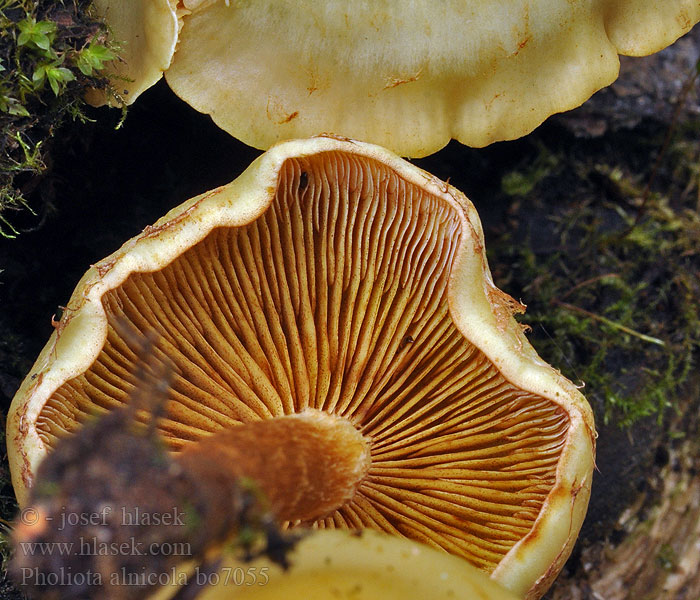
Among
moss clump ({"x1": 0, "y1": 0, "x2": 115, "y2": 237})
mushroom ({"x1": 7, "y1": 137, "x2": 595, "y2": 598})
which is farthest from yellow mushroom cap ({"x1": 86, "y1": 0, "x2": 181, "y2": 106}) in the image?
mushroom ({"x1": 7, "y1": 137, "x2": 595, "y2": 598})

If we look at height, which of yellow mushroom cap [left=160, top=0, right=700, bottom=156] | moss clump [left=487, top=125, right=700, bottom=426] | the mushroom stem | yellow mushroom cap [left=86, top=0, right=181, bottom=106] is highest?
yellow mushroom cap [left=86, top=0, right=181, bottom=106]

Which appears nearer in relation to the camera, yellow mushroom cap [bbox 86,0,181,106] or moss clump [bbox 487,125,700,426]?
yellow mushroom cap [bbox 86,0,181,106]

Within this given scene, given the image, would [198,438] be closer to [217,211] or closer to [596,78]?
[217,211]

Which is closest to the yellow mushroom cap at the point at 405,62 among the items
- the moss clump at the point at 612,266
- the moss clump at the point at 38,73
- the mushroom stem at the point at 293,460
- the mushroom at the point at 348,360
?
the moss clump at the point at 38,73

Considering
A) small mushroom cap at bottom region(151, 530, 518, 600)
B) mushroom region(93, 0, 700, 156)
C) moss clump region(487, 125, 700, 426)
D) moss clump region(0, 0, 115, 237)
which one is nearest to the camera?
small mushroom cap at bottom region(151, 530, 518, 600)

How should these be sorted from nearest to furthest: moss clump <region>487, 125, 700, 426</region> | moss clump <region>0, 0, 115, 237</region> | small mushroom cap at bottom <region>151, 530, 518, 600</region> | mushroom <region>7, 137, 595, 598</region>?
small mushroom cap at bottom <region>151, 530, 518, 600</region> → mushroom <region>7, 137, 595, 598</region> → moss clump <region>0, 0, 115, 237</region> → moss clump <region>487, 125, 700, 426</region>

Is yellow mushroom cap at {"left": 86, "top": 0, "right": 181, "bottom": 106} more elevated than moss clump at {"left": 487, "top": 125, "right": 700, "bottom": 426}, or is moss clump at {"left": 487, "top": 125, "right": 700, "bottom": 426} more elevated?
yellow mushroom cap at {"left": 86, "top": 0, "right": 181, "bottom": 106}

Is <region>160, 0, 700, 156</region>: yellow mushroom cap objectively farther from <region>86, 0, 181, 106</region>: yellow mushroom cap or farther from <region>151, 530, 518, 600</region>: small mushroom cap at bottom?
<region>151, 530, 518, 600</region>: small mushroom cap at bottom
